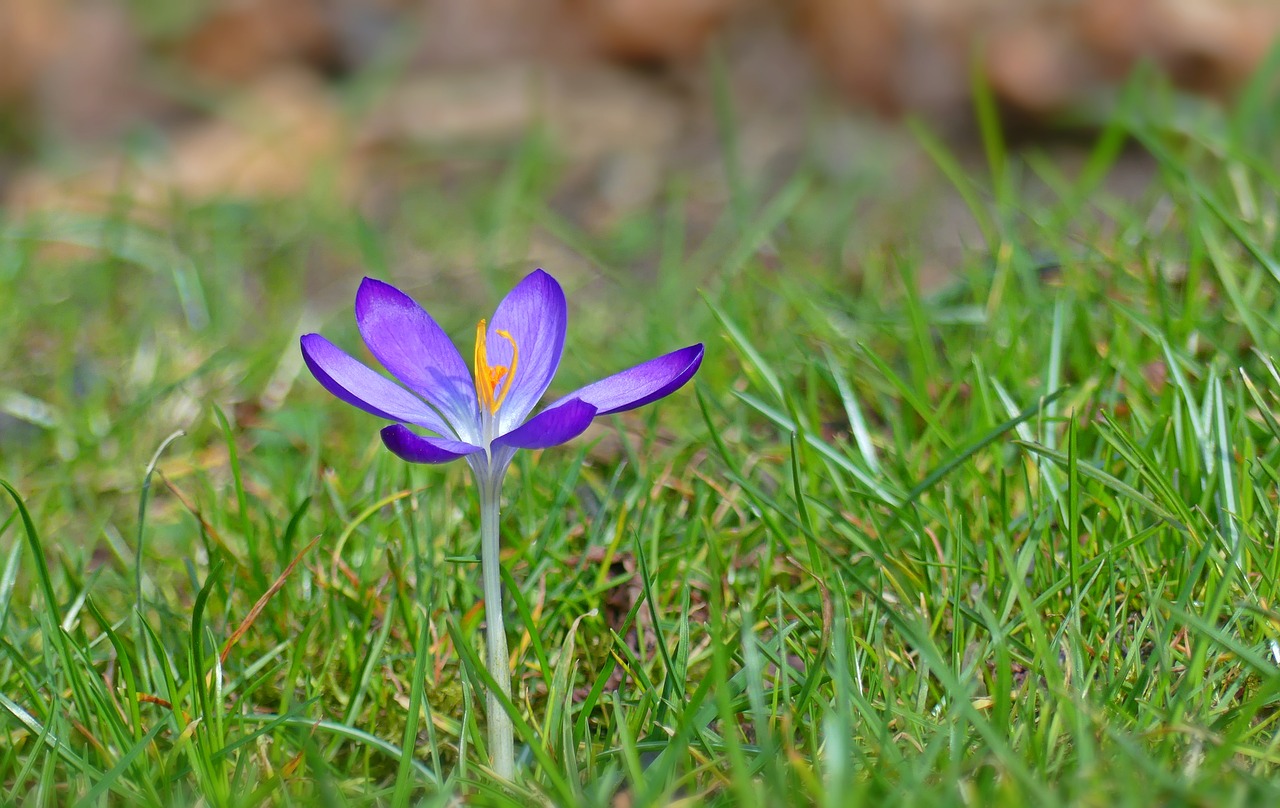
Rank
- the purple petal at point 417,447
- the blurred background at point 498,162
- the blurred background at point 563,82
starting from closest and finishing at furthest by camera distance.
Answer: the purple petal at point 417,447 → the blurred background at point 498,162 → the blurred background at point 563,82

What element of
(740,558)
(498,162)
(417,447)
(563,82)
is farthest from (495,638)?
(563,82)

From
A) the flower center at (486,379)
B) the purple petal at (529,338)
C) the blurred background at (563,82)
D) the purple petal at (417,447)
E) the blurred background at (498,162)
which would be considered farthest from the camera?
the blurred background at (563,82)

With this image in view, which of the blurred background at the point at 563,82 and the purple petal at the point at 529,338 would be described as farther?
the blurred background at the point at 563,82

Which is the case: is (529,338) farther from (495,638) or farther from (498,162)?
(498,162)

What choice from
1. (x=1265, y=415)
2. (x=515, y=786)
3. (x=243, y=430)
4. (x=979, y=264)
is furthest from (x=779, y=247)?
(x=515, y=786)

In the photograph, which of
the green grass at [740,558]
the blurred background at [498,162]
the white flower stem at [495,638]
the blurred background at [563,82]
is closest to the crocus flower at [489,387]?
the white flower stem at [495,638]

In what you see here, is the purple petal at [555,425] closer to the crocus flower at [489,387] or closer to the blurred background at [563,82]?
the crocus flower at [489,387]
